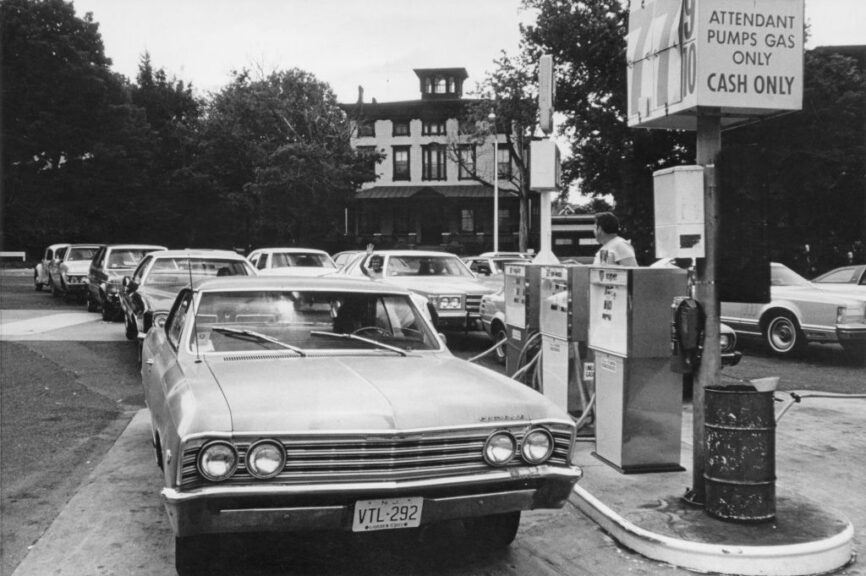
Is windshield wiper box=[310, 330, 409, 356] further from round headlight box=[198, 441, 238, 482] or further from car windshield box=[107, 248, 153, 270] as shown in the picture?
car windshield box=[107, 248, 153, 270]

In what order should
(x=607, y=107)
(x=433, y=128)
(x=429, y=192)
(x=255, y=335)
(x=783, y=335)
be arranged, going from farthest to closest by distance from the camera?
(x=433, y=128), (x=429, y=192), (x=607, y=107), (x=783, y=335), (x=255, y=335)

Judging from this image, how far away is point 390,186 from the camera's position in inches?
2330

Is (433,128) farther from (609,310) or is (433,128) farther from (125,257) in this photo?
(609,310)

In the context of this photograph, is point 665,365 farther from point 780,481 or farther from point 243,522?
point 243,522

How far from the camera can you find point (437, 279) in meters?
14.8

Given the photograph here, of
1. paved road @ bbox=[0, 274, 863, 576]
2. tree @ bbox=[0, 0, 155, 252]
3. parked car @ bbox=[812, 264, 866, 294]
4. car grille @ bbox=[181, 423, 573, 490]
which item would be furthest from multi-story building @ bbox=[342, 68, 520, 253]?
car grille @ bbox=[181, 423, 573, 490]

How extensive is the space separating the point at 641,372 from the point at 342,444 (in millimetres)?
2906

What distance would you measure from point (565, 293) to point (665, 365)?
47.1 inches

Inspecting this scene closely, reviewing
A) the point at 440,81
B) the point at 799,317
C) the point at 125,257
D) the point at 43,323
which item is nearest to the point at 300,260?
the point at 125,257

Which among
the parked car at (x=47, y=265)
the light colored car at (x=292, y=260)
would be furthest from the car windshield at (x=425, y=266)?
the parked car at (x=47, y=265)

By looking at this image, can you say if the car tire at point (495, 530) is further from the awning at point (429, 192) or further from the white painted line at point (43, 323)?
the awning at point (429, 192)

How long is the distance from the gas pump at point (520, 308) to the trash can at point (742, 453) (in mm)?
2981

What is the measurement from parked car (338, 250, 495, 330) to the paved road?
601 centimetres

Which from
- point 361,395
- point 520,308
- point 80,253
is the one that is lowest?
point 361,395
